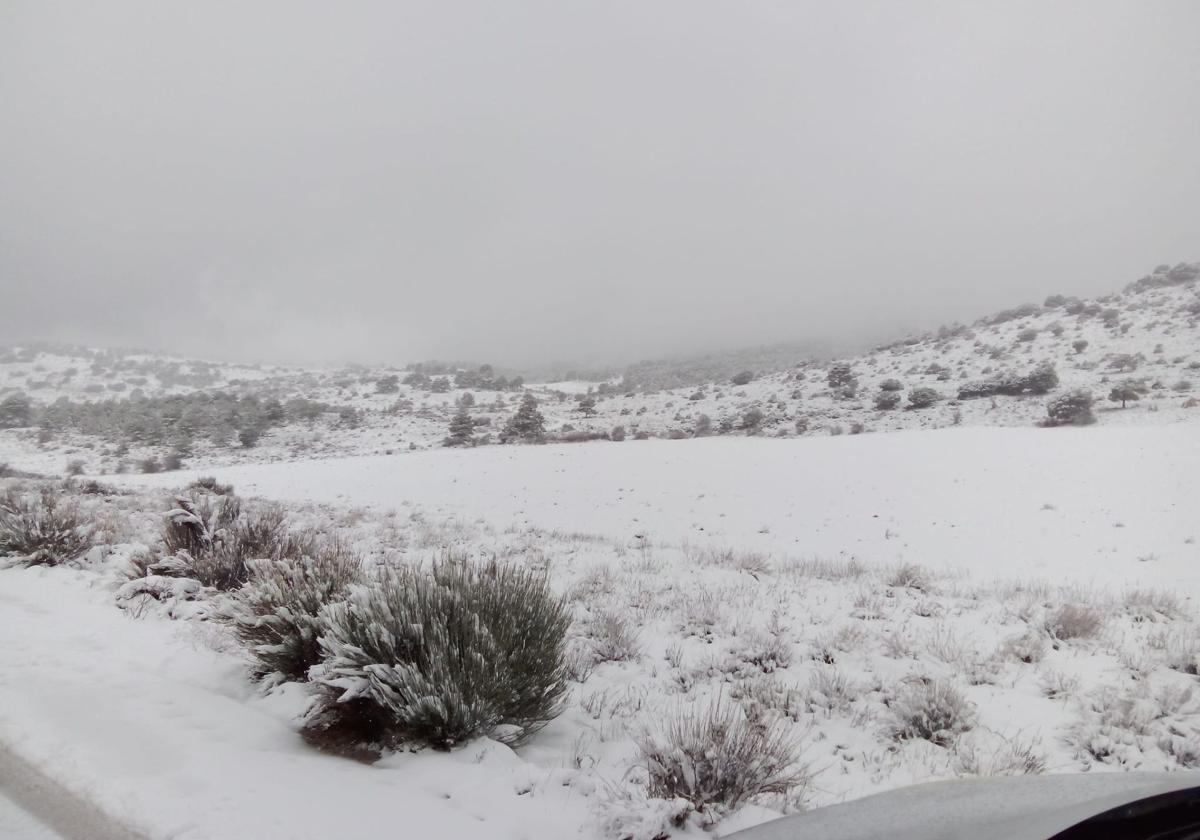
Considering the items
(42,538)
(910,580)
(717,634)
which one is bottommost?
(910,580)

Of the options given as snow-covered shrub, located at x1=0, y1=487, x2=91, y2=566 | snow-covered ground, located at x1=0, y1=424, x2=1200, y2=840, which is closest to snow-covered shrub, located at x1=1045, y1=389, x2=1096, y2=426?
snow-covered ground, located at x1=0, y1=424, x2=1200, y2=840

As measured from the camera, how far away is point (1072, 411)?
22000 mm

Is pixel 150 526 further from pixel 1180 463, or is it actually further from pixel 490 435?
pixel 490 435

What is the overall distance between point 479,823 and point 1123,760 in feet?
12.4

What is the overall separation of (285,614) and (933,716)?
440 centimetres

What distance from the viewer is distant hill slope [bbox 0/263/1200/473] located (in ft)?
86.4

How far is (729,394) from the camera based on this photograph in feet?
144

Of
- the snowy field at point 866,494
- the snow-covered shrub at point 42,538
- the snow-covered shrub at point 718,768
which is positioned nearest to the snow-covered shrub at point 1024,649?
the snow-covered shrub at point 718,768

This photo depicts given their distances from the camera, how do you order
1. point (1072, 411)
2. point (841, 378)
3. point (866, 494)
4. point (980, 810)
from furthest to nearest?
point (841, 378) → point (1072, 411) → point (866, 494) → point (980, 810)

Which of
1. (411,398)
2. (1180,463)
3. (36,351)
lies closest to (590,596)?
(1180,463)

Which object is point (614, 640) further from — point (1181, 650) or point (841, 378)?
point (841, 378)

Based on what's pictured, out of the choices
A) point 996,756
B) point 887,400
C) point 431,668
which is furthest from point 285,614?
point 887,400

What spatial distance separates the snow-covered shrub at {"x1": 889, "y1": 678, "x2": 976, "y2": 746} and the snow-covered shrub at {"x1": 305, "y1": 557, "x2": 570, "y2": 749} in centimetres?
→ 231

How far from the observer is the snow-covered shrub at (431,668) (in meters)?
2.81
